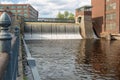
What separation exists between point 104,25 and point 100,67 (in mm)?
49383

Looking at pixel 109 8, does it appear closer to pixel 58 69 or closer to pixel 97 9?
pixel 97 9

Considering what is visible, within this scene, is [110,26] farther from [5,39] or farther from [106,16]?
[5,39]

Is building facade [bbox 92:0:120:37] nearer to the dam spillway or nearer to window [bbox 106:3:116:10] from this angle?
window [bbox 106:3:116:10]

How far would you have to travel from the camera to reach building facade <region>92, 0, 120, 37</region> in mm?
62944

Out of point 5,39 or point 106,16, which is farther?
point 106,16

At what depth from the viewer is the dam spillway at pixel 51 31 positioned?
210ft

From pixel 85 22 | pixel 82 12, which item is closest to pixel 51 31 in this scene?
pixel 85 22

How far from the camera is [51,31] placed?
65812 mm

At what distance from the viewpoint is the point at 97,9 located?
75875 millimetres

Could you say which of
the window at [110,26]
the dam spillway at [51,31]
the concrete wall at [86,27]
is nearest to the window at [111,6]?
the window at [110,26]

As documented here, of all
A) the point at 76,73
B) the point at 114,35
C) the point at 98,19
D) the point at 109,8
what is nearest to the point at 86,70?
the point at 76,73

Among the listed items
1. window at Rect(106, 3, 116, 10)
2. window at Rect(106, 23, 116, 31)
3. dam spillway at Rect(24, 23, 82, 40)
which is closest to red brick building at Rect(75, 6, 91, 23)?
dam spillway at Rect(24, 23, 82, 40)

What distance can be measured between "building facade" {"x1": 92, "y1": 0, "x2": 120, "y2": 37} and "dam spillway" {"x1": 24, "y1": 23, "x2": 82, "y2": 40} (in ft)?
26.5

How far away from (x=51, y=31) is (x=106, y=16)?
57.4 feet
